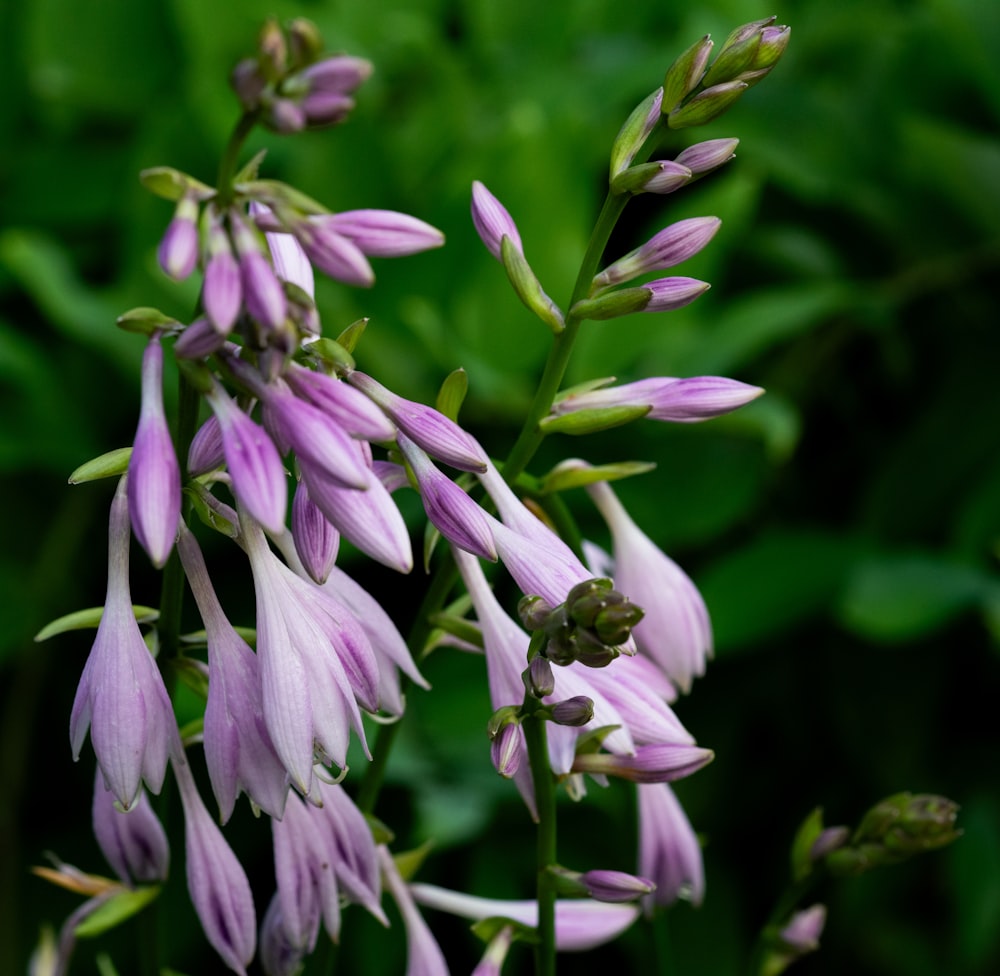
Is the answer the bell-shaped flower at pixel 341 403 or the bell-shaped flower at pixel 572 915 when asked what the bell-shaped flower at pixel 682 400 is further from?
the bell-shaped flower at pixel 572 915

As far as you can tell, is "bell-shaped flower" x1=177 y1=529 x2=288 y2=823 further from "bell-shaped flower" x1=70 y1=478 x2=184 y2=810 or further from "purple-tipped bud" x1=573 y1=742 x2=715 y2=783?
"purple-tipped bud" x1=573 y1=742 x2=715 y2=783

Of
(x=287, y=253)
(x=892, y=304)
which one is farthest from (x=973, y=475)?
(x=287, y=253)

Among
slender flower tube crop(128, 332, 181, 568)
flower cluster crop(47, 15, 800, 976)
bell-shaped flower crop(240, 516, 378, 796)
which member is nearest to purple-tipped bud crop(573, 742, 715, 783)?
flower cluster crop(47, 15, 800, 976)

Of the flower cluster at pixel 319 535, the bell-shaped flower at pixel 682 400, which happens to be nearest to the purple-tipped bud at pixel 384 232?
the flower cluster at pixel 319 535

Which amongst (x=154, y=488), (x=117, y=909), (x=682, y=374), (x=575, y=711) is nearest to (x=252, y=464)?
(x=154, y=488)

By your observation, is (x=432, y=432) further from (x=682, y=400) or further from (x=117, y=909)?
(x=117, y=909)
